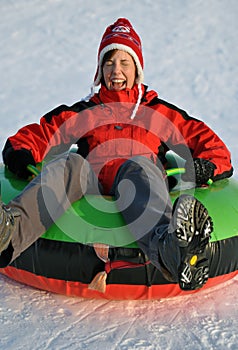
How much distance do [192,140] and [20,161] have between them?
951 millimetres

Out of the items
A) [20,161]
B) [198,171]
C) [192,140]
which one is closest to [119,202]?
[198,171]

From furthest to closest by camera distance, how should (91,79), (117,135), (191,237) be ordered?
(91,79) < (117,135) < (191,237)

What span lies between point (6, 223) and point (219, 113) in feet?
14.1

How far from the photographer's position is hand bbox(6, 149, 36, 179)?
253 centimetres

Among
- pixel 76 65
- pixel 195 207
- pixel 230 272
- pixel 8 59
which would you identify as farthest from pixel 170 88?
pixel 195 207

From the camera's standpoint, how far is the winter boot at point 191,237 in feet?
5.31

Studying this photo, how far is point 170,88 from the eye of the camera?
6.55 meters

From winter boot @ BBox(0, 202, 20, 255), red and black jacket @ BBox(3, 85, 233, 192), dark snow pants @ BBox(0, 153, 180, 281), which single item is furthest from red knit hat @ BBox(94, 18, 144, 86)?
winter boot @ BBox(0, 202, 20, 255)

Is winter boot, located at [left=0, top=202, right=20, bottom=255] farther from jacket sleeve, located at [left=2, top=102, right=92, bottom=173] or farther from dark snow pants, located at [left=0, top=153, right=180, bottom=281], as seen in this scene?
jacket sleeve, located at [left=2, top=102, right=92, bottom=173]

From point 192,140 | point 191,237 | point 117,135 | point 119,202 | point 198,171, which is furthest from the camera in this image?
point 192,140

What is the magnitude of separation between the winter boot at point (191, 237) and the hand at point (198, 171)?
Answer: 0.82 meters

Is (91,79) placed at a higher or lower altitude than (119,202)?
higher

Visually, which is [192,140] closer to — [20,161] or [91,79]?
[20,161]

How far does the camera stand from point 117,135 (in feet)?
8.70
